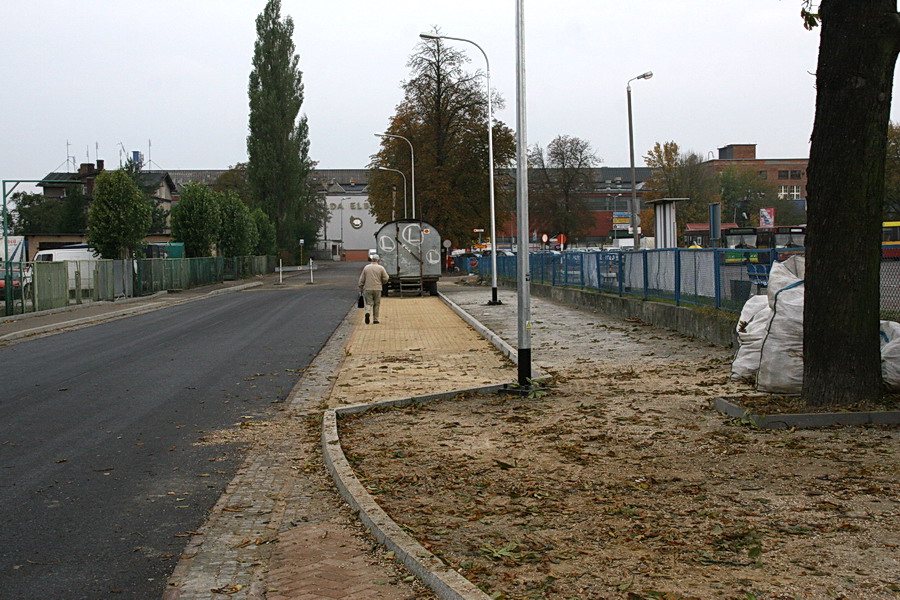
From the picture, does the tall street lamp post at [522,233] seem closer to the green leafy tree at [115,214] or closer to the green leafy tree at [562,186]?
the green leafy tree at [115,214]

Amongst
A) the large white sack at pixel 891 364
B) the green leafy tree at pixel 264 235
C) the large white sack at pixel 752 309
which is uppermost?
the green leafy tree at pixel 264 235

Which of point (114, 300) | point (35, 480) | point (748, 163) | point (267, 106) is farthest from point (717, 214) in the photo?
point (748, 163)

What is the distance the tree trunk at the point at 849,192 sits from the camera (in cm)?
869

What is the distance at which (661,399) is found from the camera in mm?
10648

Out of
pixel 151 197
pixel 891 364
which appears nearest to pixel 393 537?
pixel 891 364

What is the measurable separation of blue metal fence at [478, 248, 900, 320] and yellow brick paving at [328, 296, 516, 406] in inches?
164

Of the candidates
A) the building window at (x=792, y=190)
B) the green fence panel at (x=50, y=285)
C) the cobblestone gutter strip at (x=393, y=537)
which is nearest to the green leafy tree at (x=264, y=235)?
the green fence panel at (x=50, y=285)

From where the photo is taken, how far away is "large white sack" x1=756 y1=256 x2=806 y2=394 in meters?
9.65

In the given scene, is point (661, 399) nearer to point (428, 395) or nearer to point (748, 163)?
point (428, 395)

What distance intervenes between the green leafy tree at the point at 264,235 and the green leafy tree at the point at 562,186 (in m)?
25.7

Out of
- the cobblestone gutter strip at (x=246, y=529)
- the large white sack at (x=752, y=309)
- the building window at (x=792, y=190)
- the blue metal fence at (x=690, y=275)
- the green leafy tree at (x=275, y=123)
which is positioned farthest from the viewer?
the building window at (x=792, y=190)

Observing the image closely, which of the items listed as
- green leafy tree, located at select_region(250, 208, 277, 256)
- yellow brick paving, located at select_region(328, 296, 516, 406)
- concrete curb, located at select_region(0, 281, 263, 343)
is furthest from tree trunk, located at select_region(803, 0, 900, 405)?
green leafy tree, located at select_region(250, 208, 277, 256)

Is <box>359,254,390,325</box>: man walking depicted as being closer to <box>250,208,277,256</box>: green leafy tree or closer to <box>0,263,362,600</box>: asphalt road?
<box>0,263,362,600</box>: asphalt road

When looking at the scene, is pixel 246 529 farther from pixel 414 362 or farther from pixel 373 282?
pixel 373 282
